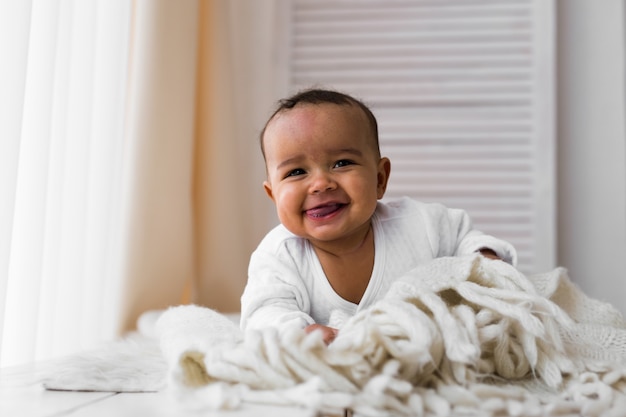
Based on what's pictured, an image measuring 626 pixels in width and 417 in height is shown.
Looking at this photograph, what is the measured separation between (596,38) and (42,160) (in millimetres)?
1839

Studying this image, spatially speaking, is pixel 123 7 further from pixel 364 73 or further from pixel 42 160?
pixel 364 73

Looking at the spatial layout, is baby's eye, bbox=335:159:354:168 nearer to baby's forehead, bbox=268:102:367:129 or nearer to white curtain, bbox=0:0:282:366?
baby's forehead, bbox=268:102:367:129

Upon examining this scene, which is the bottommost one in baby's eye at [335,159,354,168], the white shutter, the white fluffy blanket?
the white fluffy blanket

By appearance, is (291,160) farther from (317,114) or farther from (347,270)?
(347,270)

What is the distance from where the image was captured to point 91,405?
741 millimetres

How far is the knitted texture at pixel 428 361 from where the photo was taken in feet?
2.28

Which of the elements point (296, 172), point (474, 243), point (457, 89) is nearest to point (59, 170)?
point (296, 172)

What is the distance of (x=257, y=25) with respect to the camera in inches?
96.2

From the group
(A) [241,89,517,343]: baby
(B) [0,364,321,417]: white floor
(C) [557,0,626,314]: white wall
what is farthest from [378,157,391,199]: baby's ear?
(C) [557,0,626,314]: white wall

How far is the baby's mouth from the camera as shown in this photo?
1.07 meters

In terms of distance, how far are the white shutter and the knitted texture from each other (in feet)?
4.42

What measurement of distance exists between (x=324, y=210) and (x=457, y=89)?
135 centimetres

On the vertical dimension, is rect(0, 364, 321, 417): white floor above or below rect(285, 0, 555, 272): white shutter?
below

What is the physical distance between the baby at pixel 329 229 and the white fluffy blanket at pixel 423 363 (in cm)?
19
